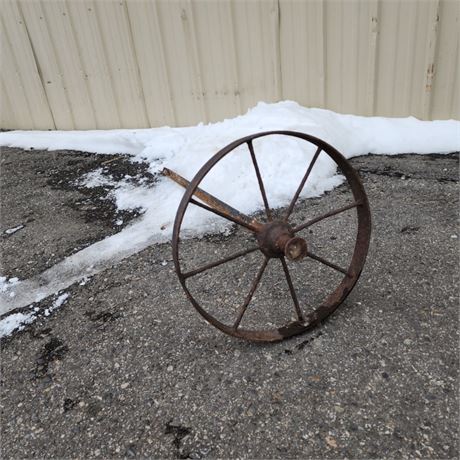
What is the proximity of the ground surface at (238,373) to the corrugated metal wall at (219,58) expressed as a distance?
1618mm

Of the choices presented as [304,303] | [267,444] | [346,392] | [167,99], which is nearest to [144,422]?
[267,444]

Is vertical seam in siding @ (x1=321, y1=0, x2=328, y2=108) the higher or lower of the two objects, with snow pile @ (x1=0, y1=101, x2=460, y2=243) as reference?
higher

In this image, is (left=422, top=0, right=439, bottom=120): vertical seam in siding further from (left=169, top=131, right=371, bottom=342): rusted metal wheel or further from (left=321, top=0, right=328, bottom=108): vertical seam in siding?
(left=169, top=131, right=371, bottom=342): rusted metal wheel

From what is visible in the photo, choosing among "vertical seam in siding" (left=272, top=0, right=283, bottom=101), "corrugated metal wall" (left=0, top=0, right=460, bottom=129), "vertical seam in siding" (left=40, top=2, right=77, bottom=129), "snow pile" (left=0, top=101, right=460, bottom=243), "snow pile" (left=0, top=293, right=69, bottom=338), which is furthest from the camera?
"vertical seam in siding" (left=40, top=2, right=77, bottom=129)

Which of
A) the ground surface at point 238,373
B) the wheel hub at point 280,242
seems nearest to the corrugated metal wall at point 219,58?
the ground surface at point 238,373

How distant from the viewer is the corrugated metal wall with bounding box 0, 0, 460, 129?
386cm

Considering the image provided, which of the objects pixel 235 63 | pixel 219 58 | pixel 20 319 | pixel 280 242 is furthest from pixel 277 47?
pixel 20 319

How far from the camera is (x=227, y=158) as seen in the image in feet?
12.1

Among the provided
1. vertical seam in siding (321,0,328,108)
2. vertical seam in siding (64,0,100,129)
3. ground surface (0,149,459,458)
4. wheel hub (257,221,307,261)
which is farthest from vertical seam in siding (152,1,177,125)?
Answer: wheel hub (257,221,307,261)

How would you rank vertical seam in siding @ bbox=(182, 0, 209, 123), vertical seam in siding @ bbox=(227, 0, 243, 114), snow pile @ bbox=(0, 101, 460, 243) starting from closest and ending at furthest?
snow pile @ bbox=(0, 101, 460, 243) → vertical seam in siding @ bbox=(227, 0, 243, 114) → vertical seam in siding @ bbox=(182, 0, 209, 123)

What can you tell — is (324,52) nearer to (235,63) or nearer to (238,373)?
(235,63)

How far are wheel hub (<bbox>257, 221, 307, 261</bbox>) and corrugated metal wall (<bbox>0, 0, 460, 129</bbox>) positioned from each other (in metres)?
2.61

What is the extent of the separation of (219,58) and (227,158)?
4.09 ft

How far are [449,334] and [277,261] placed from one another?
3.30 feet
